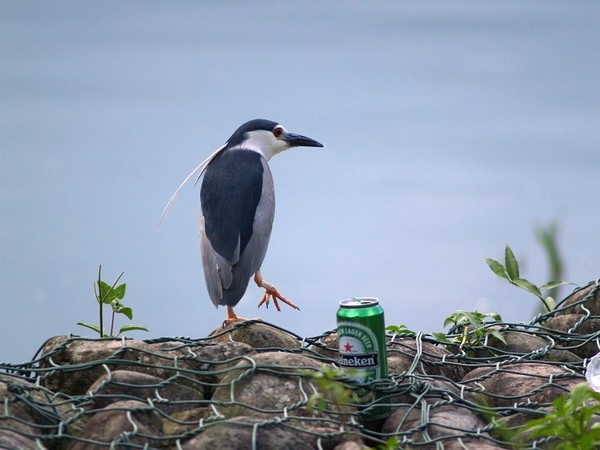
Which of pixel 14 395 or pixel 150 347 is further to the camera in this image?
pixel 150 347

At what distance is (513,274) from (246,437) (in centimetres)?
234

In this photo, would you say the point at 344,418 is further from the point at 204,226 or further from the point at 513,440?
the point at 204,226

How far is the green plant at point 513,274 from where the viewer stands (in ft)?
16.2

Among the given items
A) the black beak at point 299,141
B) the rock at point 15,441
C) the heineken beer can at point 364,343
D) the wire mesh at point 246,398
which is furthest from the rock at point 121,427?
the black beak at point 299,141

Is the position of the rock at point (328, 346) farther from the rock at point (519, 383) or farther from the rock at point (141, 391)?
the rock at point (141, 391)

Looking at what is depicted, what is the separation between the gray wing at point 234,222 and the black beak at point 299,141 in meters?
0.56

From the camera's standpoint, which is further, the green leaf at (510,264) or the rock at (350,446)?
the green leaf at (510,264)

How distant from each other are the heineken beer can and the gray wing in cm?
118

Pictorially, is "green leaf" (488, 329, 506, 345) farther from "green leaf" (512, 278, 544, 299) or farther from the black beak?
the black beak

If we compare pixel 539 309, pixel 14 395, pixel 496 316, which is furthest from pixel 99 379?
pixel 539 309

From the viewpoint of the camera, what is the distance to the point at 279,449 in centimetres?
304

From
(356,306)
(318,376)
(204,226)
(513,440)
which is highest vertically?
(204,226)

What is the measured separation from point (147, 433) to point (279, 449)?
17.5 inches

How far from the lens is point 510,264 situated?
16.2 ft
